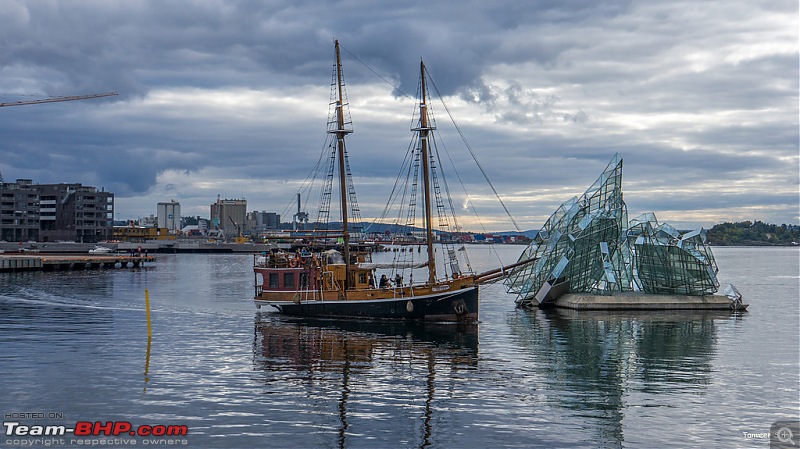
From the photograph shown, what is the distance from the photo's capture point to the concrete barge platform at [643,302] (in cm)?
7969

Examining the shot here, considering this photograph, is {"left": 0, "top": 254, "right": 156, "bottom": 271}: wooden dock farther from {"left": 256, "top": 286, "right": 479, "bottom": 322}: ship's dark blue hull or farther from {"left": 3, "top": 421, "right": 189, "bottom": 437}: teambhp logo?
{"left": 3, "top": 421, "right": 189, "bottom": 437}: teambhp logo

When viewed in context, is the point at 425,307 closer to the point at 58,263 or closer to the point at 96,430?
the point at 96,430

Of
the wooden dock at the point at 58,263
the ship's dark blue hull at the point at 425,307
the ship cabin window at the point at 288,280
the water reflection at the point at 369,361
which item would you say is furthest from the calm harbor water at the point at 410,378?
the wooden dock at the point at 58,263

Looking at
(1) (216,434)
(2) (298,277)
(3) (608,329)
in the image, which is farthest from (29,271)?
(1) (216,434)

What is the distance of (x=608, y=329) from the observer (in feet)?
212

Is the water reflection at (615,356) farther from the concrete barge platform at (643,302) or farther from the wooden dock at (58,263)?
the wooden dock at (58,263)

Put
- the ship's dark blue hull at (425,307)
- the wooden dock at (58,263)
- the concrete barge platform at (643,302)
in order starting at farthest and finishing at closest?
the wooden dock at (58,263), the concrete barge platform at (643,302), the ship's dark blue hull at (425,307)

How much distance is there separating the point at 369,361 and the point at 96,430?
19.1 m

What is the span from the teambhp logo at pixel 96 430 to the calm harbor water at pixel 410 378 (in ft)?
1.98

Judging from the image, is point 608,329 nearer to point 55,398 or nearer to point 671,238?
point 671,238

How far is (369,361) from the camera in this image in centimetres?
4709

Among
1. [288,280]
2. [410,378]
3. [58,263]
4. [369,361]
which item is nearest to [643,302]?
Answer: [288,280]

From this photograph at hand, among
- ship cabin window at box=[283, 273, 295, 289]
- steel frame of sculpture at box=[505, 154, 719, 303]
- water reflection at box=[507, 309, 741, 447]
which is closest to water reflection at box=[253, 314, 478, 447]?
ship cabin window at box=[283, 273, 295, 289]

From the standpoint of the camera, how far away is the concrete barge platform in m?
79.7
